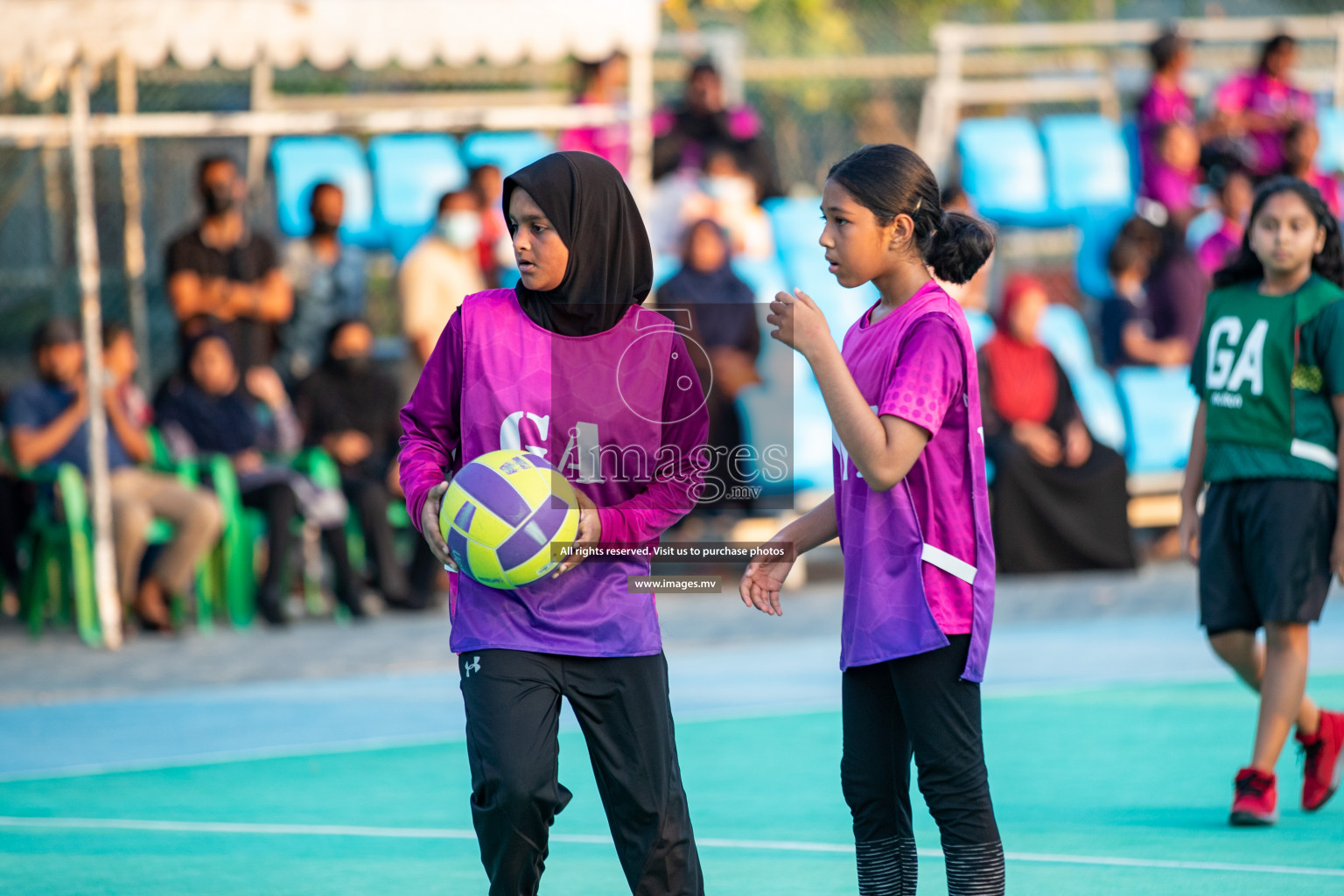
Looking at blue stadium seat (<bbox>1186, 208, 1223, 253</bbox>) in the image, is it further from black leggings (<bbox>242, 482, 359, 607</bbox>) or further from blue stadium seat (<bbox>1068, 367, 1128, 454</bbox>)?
black leggings (<bbox>242, 482, 359, 607</bbox>)

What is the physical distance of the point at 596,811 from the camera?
6.45 metres

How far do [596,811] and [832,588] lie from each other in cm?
560

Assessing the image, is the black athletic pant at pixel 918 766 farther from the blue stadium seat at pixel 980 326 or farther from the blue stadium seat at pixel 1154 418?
the blue stadium seat at pixel 1154 418

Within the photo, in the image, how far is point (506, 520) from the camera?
3.89 metres

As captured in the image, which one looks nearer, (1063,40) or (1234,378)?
(1234,378)

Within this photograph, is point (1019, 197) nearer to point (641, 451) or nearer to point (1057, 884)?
point (1057, 884)

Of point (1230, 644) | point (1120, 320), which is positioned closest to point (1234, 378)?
point (1230, 644)

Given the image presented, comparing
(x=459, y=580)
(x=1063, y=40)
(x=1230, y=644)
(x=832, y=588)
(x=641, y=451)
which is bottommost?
(x=832, y=588)

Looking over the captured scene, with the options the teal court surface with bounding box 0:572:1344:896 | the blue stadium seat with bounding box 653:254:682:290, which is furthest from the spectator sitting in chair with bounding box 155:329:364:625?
the blue stadium seat with bounding box 653:254:682:290

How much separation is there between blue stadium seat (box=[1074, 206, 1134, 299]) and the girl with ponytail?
10737 millimetres

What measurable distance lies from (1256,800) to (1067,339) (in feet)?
24.2

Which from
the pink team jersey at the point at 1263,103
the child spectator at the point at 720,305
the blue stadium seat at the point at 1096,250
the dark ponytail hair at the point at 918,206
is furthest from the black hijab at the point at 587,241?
the pink team jersey at the point at 1263,103

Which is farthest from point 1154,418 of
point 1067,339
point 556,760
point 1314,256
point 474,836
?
point 556,760

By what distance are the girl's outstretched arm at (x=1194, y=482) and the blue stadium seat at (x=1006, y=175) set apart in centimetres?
897
